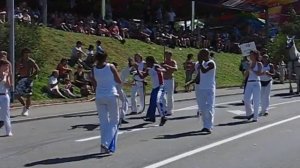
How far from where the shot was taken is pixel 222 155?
13109mm

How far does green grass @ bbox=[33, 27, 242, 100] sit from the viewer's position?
28.8m

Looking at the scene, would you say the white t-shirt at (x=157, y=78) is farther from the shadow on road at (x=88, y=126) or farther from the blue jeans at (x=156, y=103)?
the shadow on road at (x=88, y=126)

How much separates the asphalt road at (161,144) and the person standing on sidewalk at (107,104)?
0.31 metres

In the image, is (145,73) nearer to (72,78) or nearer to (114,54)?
(72,78)

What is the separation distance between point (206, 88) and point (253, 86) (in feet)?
11.0

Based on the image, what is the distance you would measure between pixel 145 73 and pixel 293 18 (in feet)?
126

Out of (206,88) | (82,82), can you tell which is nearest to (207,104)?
(206,88)

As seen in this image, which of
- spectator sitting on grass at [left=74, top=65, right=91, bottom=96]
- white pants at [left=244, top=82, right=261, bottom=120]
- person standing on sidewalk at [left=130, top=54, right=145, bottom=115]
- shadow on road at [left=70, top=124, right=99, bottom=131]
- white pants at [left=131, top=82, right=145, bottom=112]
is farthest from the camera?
spectator sitting on grass at [left=74, top=65, right=91, bottom=96]

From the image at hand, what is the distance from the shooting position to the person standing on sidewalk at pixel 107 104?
13.0 meters

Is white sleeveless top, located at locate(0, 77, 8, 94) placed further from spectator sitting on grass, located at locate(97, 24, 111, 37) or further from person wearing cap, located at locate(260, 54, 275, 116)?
spectator sitting on grass, located at locate(97, 24, 111, 37)

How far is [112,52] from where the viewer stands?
3419 centimetres

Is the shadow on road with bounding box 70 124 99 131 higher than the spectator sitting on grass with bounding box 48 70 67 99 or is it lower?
lower

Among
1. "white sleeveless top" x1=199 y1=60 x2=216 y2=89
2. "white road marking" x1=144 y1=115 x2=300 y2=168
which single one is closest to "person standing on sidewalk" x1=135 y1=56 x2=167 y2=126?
"white sleeveless top" x1=199 y1=60 x2=216 y2=89

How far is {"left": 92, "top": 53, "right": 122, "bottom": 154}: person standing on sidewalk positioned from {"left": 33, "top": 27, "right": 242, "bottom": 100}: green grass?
11.9m
